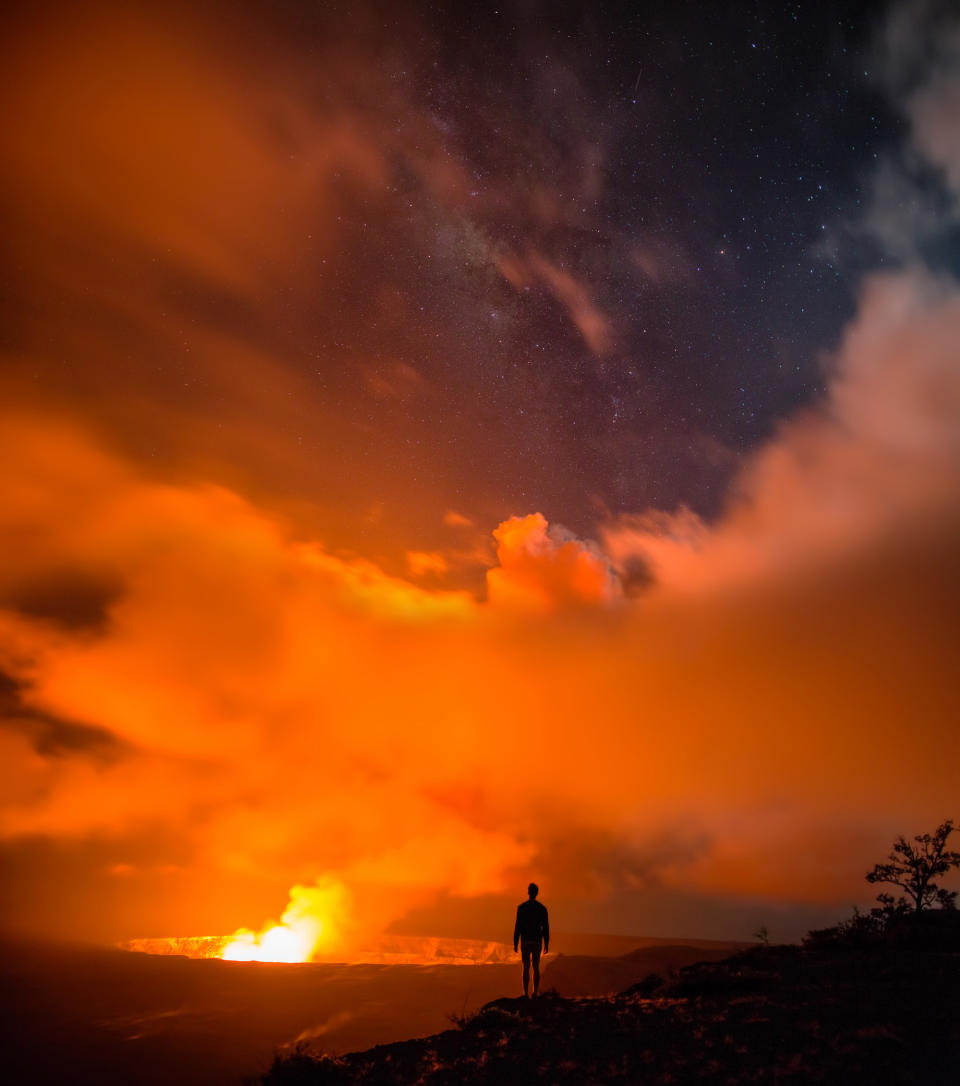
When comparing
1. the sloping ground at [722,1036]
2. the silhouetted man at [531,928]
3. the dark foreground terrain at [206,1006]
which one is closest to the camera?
the sloping ground at [722,1036]

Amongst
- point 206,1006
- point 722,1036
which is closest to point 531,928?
point 722,1036

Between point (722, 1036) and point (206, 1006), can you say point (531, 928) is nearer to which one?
point (722, 1036)

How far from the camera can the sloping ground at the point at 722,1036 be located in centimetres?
992

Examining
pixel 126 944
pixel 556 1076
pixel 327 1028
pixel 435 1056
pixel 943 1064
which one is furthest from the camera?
pixel 126 944

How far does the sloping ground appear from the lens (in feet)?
32.6

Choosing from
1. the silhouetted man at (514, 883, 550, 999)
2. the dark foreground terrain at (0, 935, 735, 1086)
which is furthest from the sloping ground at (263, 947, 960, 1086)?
the dark foreground terrain at (0, 935, 735, 1086)

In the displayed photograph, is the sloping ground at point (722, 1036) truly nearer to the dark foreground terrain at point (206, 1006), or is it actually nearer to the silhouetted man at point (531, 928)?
the silhouetted man at point (531, 928)

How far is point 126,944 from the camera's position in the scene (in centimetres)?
11919

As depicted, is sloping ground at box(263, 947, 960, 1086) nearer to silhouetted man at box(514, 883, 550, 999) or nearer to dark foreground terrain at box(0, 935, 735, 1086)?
silhouetted man at box(514, 883, 550, 999)

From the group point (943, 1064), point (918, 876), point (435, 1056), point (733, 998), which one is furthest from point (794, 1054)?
point (918, 876)

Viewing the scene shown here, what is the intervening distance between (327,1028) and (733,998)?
103ft

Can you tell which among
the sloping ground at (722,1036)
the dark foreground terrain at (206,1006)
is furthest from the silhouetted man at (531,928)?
the dark foreground terrain at (206,1006)

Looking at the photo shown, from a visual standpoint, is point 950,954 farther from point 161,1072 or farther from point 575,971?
point 575,971

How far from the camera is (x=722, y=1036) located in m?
11.4
